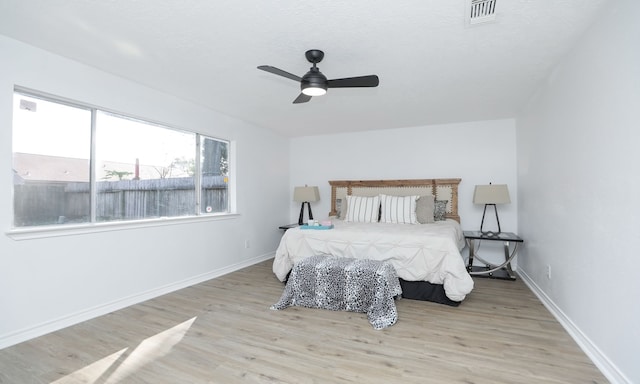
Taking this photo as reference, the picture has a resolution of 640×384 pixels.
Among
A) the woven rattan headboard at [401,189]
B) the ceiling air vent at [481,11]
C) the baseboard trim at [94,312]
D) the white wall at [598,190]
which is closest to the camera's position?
the white wall at [598,190]

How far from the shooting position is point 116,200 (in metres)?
3.10

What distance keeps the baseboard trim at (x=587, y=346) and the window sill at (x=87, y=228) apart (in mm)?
4044

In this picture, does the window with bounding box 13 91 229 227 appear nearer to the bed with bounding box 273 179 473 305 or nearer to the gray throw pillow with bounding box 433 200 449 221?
the bed with bounding box 273 179 473 305

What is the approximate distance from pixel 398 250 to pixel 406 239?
0.49 ft

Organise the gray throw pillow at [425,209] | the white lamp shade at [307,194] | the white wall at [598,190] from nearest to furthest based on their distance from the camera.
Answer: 1. the white wall at [598,190]
2. the gray throw pillow at [425,209]
3. the white lamp shade at [307,194]

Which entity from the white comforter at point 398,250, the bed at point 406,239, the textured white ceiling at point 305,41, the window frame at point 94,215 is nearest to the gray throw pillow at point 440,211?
the bed at point 406,239

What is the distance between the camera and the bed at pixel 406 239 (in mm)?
3004

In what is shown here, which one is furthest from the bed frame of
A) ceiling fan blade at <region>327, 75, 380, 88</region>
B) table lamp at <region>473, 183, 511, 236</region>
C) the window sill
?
ceiling fan blade at <region>327, 75, 380, 88</region>

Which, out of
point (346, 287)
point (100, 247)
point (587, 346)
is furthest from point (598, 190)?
point (100, 247)

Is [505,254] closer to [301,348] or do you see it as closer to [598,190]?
[598,190]

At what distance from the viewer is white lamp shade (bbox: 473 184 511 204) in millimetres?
4090

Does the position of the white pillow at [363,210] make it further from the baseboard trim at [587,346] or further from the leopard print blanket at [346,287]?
the baseboard trim at [587,346]

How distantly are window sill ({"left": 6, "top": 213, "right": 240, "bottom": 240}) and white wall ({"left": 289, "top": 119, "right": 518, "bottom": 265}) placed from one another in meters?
2.61

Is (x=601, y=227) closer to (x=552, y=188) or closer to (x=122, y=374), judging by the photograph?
(x=552, y=188)
